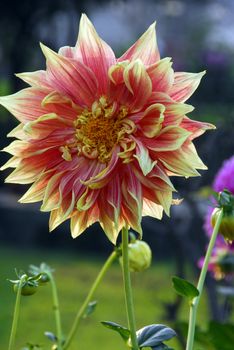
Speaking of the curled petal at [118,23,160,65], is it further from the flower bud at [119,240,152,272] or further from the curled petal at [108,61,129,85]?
the flower bud at [119,240,152,272]

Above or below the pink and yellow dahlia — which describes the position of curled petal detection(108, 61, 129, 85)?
above

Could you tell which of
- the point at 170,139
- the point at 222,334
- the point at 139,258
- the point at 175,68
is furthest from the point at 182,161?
the point at 175,68

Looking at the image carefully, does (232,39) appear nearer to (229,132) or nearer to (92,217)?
(229,132)

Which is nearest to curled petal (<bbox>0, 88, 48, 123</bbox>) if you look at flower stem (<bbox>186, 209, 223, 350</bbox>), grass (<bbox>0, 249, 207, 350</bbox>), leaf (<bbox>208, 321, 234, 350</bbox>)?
flower stem (<bbox>186, 209, 223, 350</bbox>)

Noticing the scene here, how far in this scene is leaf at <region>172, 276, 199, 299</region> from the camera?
527mm

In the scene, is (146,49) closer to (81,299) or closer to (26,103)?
(26,103)

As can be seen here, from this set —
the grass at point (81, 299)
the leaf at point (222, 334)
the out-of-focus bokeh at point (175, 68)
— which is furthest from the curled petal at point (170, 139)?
the grass at point (81, 299)

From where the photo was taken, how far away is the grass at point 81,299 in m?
2.74

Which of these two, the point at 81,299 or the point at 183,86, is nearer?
the point at 183,86

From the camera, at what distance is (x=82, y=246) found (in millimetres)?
3770

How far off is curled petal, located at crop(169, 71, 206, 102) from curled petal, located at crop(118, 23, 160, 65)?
19mm

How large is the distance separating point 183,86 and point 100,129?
6 cm

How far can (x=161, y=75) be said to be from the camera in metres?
0.49

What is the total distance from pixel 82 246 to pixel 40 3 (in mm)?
1774
